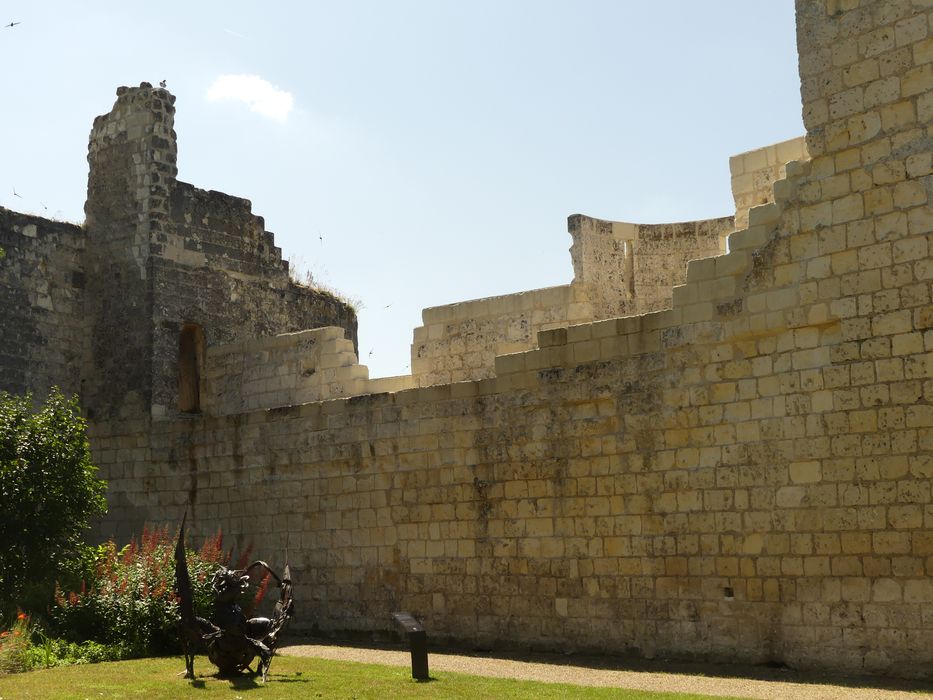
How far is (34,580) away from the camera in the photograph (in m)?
13.0

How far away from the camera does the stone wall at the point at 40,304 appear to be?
1620cm

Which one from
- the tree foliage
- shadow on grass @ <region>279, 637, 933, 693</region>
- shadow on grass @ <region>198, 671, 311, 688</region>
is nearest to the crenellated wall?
shadow on grass @ <region>279, 637, 933, 693</region>

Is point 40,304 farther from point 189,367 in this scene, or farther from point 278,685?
point 278,685

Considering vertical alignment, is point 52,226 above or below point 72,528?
above

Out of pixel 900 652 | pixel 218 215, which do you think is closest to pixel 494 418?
pixel 900 652

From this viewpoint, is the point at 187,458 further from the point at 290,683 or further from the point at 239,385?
the point at 290,683

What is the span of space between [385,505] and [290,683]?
3.85 meters

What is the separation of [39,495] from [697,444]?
7.23 metres

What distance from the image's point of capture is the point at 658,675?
10.2m

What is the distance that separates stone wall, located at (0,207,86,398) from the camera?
16203mm

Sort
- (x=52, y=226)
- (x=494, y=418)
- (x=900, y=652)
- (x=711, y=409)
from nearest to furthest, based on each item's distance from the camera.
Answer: (x=900, y=652) → (x=711, y=409) → (x=494, y=418) → (x=52, y=226)

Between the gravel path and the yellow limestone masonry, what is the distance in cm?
27

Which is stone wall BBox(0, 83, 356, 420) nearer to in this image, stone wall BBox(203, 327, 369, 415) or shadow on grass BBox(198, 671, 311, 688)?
stone wall BBox(203, 327, 369, 415)

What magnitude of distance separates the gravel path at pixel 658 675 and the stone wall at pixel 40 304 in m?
6.31
